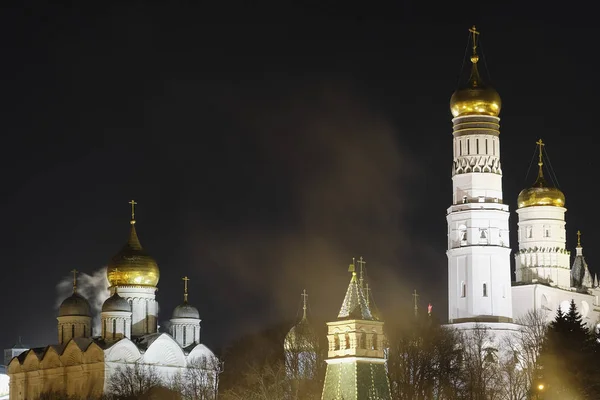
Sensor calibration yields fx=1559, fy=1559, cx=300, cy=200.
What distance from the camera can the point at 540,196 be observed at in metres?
70.8

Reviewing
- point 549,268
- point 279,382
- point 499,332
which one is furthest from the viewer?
point 549,268

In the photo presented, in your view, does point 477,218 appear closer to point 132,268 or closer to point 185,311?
point 185,311

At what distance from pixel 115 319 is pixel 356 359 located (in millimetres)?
22020

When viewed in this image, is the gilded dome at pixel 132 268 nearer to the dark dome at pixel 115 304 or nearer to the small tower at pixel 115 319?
the dark dome at pixel 115 304

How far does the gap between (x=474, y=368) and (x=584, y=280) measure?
940 inches

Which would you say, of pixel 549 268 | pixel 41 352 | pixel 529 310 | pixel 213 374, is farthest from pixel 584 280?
pixel 41 352

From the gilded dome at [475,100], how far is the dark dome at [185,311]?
13244 millimetres

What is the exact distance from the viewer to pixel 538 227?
7081 centimetres

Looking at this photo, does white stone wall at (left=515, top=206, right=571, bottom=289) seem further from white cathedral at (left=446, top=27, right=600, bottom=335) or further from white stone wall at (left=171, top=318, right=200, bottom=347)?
white stone wall at (left=171, top=318, right=200, bottom=347)

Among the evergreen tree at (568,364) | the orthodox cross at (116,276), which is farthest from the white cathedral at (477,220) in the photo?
the evergreen tree at (568,364)

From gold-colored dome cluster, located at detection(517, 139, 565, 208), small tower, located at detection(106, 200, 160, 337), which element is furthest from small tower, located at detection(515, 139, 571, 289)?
small tower, located at detection(106, 200, 160, 337)

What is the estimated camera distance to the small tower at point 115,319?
59.7 m

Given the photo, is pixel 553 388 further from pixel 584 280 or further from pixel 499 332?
pixel 584 280

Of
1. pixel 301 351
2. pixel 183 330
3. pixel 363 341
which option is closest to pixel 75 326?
pixel 183 330
